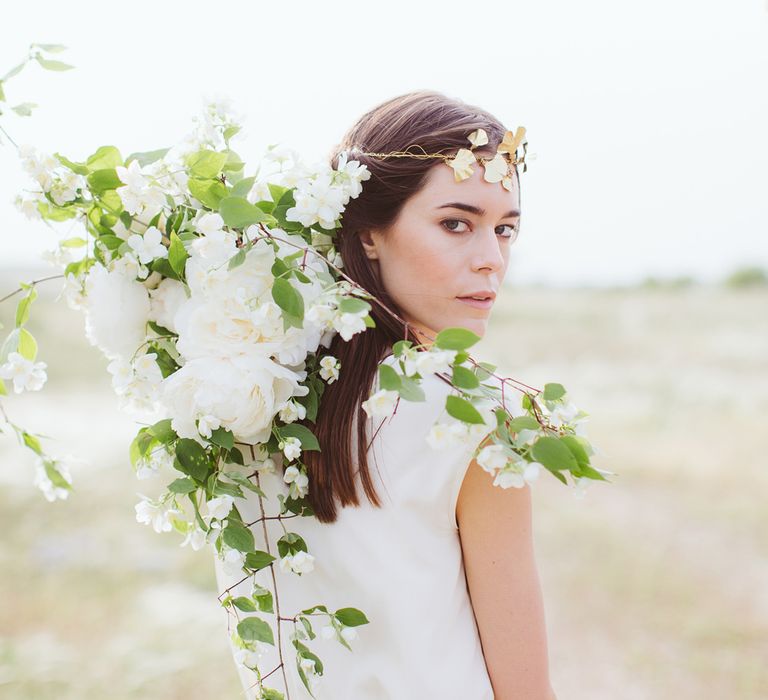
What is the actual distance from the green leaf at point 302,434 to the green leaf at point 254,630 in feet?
0.95

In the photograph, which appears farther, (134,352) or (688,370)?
(688,370)

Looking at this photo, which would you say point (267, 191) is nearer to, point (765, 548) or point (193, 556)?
point (193, 556)

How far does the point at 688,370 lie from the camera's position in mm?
8969

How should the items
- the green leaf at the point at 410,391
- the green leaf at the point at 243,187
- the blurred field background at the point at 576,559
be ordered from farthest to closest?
1. the blurred field background at the point at 576,559
2. the green leaf at the point at 243,187
3. the green leaf at the point at 410,391

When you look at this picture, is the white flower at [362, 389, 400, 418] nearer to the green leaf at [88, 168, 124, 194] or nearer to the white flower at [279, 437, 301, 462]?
the white flower at [279, 437, 301, 462]

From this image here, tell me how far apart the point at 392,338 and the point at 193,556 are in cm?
394

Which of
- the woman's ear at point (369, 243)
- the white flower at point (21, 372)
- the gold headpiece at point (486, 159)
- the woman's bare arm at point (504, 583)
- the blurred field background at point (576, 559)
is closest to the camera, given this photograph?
the white flower at point (21, 372)

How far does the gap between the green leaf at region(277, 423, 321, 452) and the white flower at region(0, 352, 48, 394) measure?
393 millimetres

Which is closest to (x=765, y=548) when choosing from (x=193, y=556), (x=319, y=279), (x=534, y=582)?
(x=193, y=556)

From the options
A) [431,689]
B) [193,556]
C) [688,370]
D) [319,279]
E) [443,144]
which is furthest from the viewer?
[688,370]

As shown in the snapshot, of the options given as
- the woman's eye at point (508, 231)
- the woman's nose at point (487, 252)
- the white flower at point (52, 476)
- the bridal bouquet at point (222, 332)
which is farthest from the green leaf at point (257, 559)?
the woman's eye at point (508, 231)

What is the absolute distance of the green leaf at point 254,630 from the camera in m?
1.35

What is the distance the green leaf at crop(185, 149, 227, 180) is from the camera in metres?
1.41

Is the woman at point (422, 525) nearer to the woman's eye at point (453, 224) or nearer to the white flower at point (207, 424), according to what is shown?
the woman's eye at point (453, 224)
